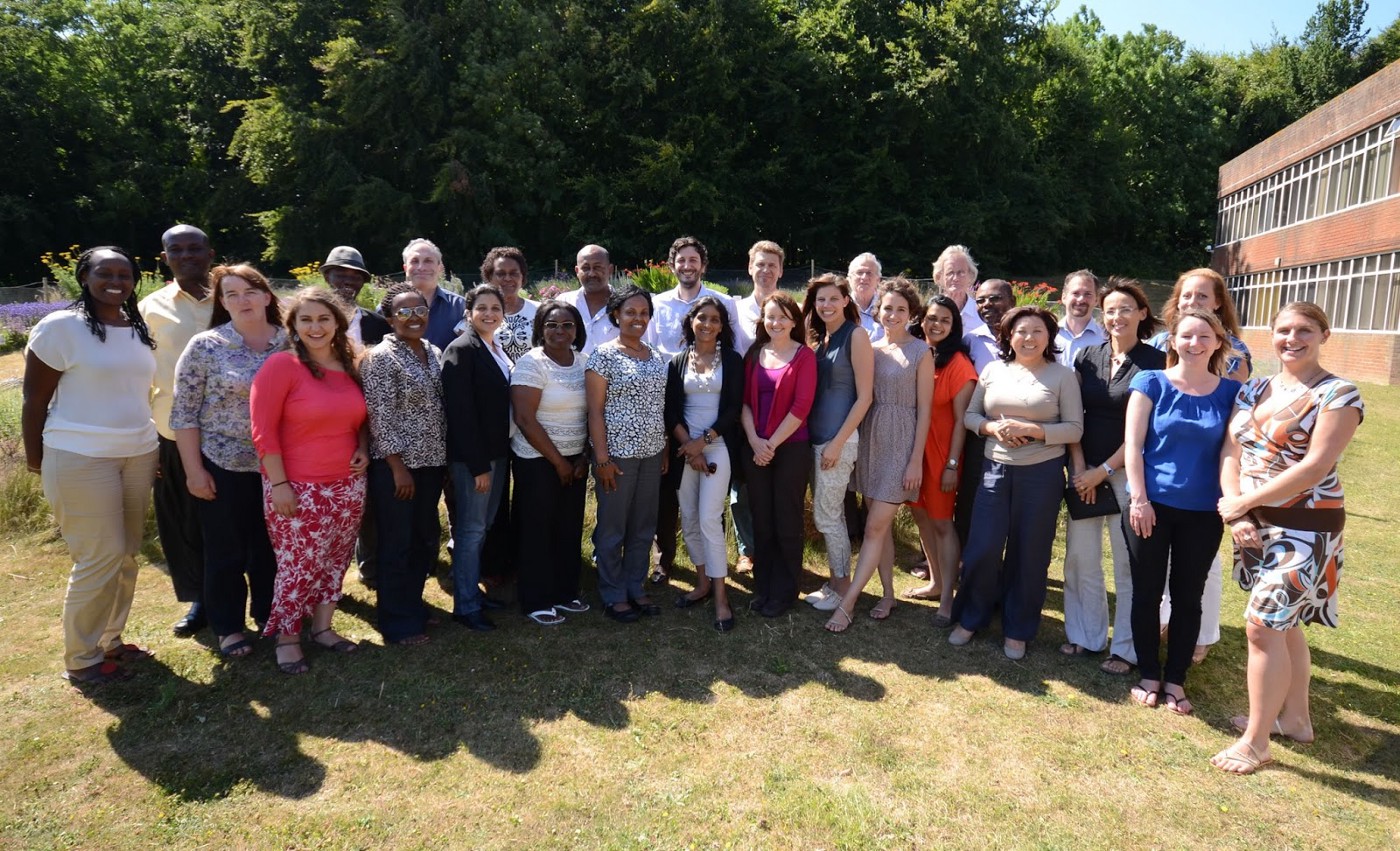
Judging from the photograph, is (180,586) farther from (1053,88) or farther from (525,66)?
(1053,88)

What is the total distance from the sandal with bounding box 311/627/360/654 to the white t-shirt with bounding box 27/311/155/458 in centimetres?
A: 129

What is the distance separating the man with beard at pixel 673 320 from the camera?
17.2 ft

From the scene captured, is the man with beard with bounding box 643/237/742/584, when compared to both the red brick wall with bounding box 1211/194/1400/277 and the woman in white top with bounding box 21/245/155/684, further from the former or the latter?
the red brick wall with bounding box 1211/194/1400/277

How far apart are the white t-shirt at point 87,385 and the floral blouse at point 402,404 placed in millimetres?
1054

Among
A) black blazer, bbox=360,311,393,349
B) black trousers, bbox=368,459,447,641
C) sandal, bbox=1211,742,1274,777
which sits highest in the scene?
black blazer, bbox=360,311,393,349

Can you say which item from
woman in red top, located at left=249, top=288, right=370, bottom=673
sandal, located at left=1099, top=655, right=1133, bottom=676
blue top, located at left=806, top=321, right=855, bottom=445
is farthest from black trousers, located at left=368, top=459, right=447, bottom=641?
sandal, located at left=1099, top=655, right=1133, bottom=676

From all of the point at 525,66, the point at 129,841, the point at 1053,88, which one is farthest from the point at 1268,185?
the point at 129,841

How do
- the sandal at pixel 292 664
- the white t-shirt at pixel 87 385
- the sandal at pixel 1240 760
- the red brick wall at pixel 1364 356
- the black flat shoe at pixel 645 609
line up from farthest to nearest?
the red brick wall at pixel 1364 356, the black flat shoe at pixel 645 609, the sandal at pixel 292 664, the white t-shirt at pixel 87 385, the sandal at pixel 1240 760

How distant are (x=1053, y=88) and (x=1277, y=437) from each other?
1397 inches

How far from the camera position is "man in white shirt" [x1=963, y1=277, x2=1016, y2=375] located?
4777 millimetres

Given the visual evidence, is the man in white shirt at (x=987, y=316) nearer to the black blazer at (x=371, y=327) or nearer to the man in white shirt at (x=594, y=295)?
the man in white shirt at (x=594, y=295)

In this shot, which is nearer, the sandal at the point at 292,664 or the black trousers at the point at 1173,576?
the black trousers at the point at 1173,576

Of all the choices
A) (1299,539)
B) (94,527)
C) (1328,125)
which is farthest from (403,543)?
(1328,125)

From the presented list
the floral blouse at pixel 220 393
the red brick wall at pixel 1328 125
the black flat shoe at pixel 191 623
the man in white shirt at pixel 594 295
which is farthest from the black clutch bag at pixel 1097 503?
the red brick wall at pixel 1328 125
